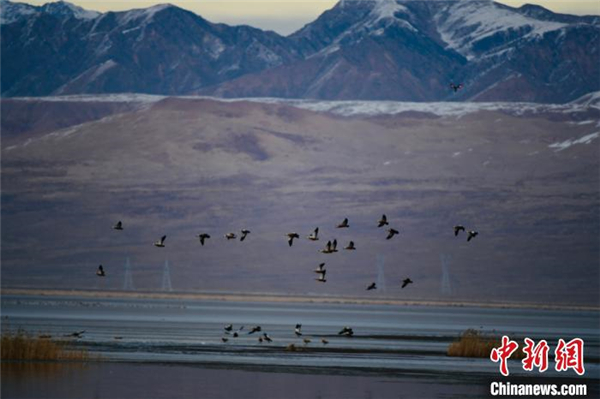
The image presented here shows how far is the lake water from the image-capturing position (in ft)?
146

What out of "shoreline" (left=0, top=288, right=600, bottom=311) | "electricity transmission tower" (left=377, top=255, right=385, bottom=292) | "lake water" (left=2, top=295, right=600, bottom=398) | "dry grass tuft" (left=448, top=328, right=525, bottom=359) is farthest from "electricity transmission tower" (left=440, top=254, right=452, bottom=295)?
"dry grass tuft" (left=448, top=328, right=525, bottom=359)

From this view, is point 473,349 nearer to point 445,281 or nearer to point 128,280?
point 445,281

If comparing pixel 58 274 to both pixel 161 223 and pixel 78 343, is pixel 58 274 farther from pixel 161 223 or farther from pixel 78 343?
pixel 78 343

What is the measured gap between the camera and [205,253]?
593 feet

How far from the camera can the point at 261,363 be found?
5400 cm

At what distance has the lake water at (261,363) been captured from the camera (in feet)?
146

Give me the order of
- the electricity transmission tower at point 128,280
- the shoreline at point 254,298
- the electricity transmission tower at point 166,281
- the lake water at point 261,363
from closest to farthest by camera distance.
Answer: the lake water at point 261,363 → the shoreline at point 254,298 → the electricity transmission tower at point 166,281 → the electricity transmission tower at point 128,280

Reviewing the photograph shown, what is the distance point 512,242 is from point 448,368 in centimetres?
12820

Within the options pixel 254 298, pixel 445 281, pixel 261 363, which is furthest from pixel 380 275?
pixel 261 363

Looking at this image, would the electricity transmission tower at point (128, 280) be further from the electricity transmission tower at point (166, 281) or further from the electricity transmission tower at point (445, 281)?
the electricity transmission tower at point (445, 281)

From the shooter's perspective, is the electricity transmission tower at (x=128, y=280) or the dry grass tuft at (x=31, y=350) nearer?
the dry grass tuft at (x=31, y=350)

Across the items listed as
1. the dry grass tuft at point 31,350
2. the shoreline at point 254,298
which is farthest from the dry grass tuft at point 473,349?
the shoreline at point 254,298

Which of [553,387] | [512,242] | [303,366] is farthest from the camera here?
[512,242]

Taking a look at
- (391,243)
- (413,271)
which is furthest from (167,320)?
(391,243)
